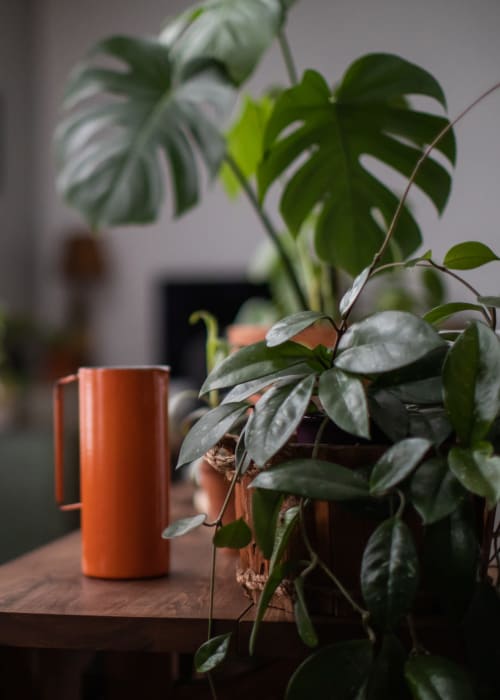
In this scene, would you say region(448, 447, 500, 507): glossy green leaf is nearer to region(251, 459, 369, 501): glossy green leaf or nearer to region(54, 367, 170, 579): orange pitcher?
region(251, 459, 369, 501): glossy green leaf

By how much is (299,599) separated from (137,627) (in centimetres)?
17

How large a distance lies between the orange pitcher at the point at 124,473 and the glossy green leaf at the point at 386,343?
287 millimetres

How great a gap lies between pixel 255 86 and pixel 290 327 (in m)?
4.97

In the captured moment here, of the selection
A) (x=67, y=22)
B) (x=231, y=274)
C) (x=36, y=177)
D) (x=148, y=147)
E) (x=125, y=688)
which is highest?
(x=67, y=22)

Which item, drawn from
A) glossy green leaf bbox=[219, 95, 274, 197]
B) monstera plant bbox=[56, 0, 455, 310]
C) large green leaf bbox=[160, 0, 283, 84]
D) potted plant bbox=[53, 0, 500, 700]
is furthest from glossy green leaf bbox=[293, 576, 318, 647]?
glossy green leaf bbox=[219, 95, 274, 197]

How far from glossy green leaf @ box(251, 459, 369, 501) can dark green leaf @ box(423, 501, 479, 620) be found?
0.06 metres

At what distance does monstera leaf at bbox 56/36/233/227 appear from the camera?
3.87 feet

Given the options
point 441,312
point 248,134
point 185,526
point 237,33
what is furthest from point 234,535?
point 248,134

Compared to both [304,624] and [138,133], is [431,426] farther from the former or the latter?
[138,133]

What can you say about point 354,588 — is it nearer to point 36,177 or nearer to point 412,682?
point 412,682

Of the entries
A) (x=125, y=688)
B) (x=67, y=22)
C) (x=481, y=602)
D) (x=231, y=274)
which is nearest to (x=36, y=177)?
(x=67, y=22)

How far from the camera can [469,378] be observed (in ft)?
1.89

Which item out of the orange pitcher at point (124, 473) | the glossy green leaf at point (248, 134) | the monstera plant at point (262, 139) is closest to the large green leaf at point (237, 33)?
the monstera plant at point (262, 139)

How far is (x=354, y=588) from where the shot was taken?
2.07 feet
